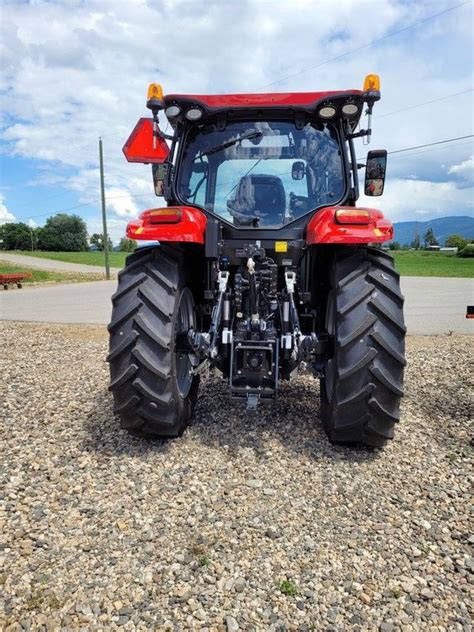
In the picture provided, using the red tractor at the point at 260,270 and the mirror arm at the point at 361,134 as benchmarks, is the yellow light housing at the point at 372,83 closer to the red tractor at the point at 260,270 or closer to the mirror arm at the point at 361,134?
the red tractor at the point at 260,270

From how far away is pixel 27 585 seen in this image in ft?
6.66

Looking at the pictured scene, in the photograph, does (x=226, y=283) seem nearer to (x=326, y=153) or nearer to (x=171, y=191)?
(x=171, y=191)

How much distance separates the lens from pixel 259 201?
3.60 metres

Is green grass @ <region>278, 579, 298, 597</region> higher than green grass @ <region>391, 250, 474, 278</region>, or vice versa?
green grass @ <region>278, 579, 298, 597</region>

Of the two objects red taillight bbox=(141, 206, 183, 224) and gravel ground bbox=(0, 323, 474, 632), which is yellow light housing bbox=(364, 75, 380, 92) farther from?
gravel ground bbox=(0, 323, 474, 632)

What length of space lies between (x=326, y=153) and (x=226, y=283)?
129 cm

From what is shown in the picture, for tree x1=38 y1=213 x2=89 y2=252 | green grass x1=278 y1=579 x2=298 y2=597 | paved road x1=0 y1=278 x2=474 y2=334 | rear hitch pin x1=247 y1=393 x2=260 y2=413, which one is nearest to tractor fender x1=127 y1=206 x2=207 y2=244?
rear hitch pin x1=247 y1=393 x2=260 y2=413

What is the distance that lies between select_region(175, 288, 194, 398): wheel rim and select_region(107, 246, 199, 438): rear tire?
12.9 inches

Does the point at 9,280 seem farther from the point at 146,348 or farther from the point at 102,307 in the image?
the point at 146,348

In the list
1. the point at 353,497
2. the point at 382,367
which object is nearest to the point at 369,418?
the point at 382,367

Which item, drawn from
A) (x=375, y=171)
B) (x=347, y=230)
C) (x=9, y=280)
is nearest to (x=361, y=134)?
(x=375, y=171)

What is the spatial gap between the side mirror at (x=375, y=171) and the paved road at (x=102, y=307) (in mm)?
4982

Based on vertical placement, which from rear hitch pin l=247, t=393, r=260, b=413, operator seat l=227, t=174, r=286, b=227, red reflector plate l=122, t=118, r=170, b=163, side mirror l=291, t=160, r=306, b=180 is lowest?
rear hitch pin l=247, t=393, r=260, b=413

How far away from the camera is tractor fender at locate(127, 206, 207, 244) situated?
3117 mm
